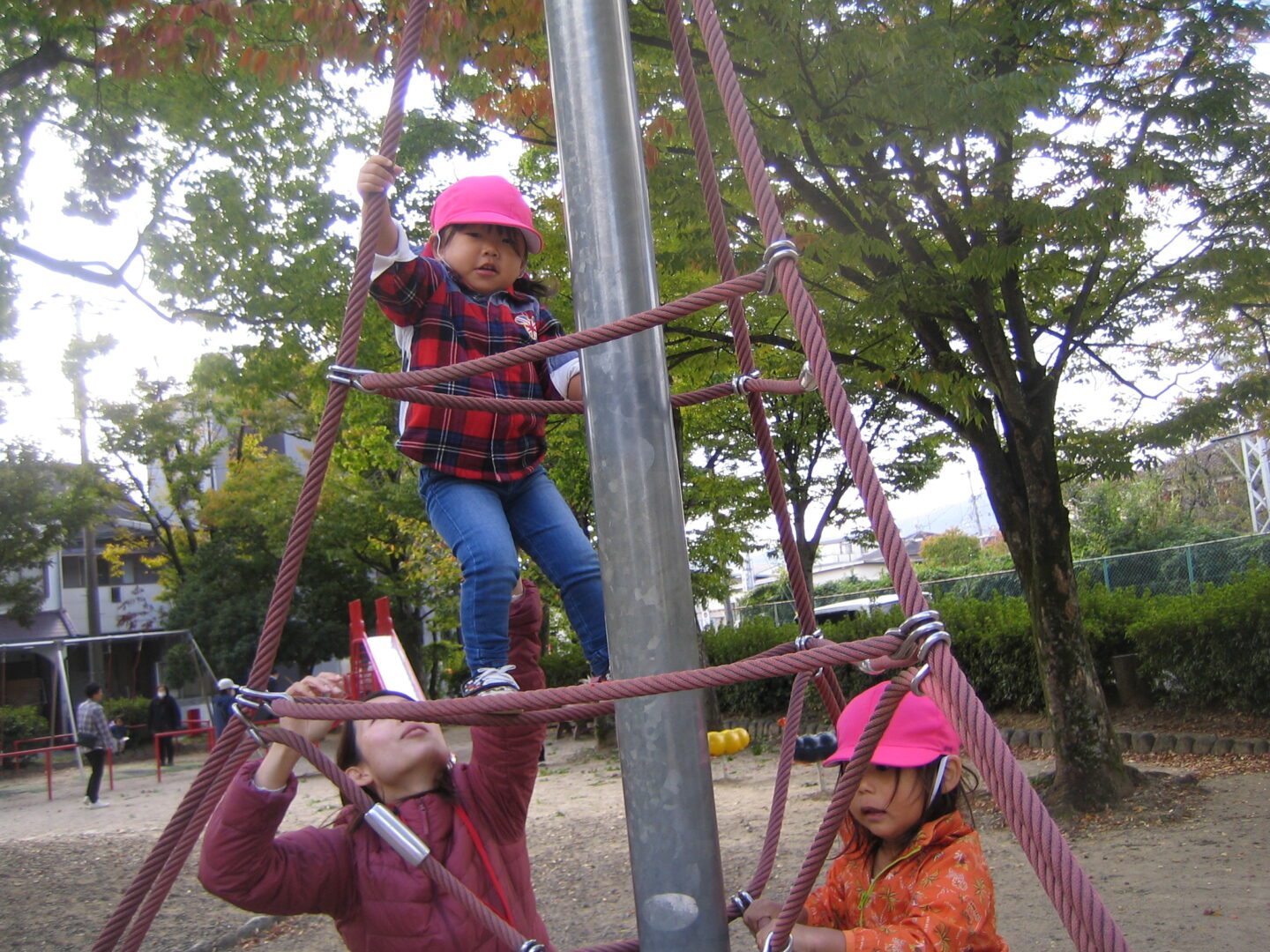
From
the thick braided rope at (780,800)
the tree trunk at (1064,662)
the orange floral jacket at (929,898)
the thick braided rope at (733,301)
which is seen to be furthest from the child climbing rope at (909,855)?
the tree trunk at (1064,662)

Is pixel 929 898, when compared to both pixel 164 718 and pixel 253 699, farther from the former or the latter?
pixel 164 718

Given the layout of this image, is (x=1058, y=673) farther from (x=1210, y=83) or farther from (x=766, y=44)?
(x=766, y=44)

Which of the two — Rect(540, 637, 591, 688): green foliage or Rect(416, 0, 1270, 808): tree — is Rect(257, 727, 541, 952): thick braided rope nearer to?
Rect(416, 0, 1270, 808): tree

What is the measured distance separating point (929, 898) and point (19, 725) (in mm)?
24084

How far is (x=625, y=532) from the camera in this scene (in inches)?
67.6

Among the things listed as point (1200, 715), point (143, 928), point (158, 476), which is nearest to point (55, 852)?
point (143, 928)

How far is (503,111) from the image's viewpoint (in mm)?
6547

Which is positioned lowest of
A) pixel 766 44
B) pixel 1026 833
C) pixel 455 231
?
pixel 1026 833

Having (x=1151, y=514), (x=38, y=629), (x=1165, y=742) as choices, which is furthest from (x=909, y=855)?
(x=38, y=629)

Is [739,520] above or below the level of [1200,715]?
above

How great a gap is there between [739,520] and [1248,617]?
7.16m

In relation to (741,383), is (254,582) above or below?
above

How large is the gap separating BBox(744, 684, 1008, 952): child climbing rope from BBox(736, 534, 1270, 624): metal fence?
1148 cm

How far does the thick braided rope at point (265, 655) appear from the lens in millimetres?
1741
